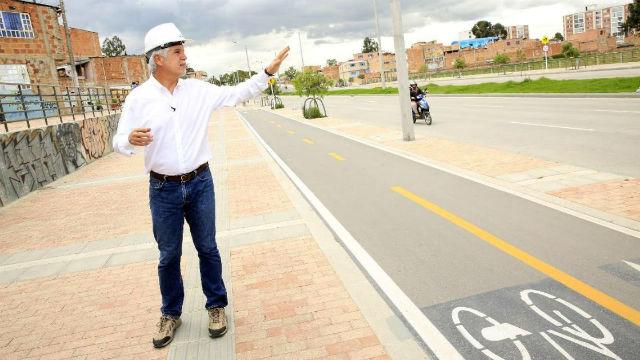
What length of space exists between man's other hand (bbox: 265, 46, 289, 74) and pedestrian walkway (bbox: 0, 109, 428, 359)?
2108 mm

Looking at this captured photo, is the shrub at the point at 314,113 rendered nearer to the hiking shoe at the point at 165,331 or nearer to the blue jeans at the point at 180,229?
the blue jeans at the point at 180,229

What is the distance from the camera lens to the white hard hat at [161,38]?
140 inches

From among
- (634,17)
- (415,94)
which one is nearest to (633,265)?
(415,94)

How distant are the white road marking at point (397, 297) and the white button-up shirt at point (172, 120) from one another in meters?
2.10

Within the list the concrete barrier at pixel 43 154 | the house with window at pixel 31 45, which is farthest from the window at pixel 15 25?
the concrete barrier at pixel 43 154

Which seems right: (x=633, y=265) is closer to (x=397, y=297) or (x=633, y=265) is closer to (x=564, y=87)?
(x=397, y=297)

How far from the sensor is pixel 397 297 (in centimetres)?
424

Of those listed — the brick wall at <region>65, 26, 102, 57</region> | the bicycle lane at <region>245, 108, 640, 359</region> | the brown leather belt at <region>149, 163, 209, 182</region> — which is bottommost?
the bicycle lane at <region>245, 108, 640, 359</region>

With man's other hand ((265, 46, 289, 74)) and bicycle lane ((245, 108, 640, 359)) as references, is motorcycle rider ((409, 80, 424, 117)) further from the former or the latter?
man's other hand ((265, 46, 289, 74))

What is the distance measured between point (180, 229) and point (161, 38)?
1.53 m

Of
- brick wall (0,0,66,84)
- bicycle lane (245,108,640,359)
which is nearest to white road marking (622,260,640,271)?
bicycle lane (245,108,640,359)

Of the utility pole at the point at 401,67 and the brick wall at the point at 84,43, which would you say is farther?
the brick wall at the point at 84,43

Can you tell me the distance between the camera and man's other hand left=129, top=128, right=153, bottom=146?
329 cm

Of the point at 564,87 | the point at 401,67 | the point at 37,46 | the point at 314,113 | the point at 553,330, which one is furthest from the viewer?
the point at 37,46
